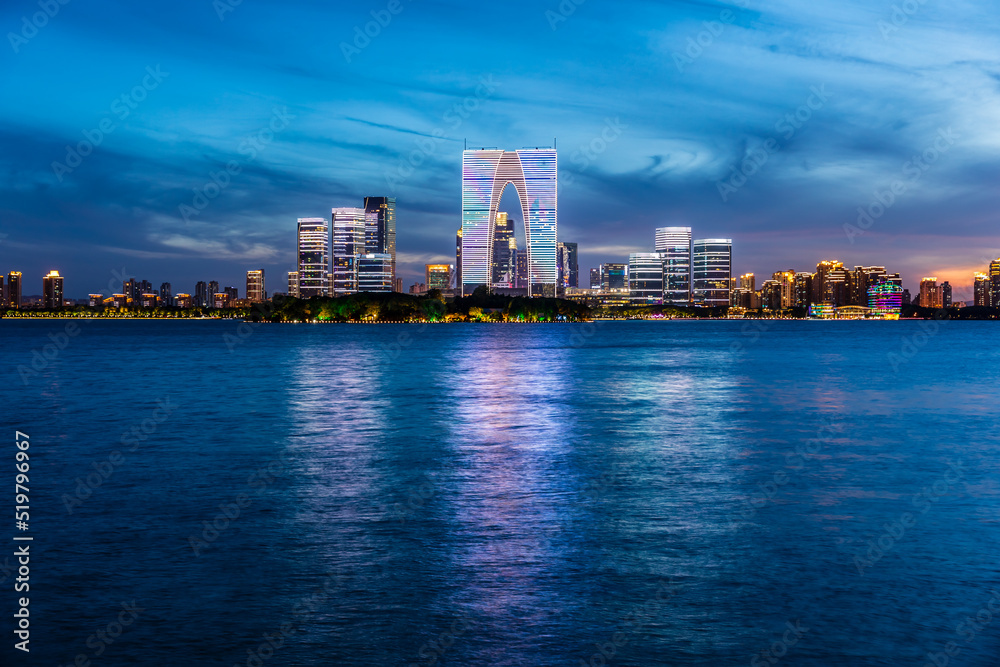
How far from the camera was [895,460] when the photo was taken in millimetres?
30594

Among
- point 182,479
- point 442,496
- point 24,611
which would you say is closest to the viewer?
point 24,611

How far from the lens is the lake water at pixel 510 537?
13133mm

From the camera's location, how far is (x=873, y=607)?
14.6 metres

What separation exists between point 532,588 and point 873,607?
20.6ft

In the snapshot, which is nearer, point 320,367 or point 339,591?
point 339,591

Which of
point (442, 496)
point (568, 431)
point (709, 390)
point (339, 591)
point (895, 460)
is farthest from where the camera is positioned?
point (709, 390)

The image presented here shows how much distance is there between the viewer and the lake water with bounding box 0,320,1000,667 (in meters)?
13.1

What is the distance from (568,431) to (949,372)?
6006 cm

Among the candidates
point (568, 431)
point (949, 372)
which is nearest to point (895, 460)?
point (568, 431)

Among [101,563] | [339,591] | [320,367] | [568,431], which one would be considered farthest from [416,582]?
[320,367]

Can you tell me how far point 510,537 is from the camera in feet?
61.9

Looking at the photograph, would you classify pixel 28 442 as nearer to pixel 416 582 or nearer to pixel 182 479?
pixel 182 479

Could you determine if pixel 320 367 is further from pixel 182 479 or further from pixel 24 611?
pixel 24 611

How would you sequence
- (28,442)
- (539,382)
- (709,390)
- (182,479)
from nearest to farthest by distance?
(182,479) → (28,442) → (709,390) → (539,382)
